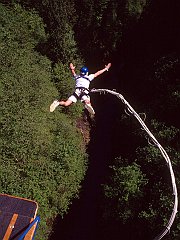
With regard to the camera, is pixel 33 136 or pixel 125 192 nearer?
pixel 125 192

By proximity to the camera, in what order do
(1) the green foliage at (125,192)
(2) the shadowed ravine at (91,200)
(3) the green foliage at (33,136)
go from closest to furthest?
(1) the green foliage at (125,192) < (3) the green foliage at (33,136) < (2) the shadowed ravine at (91,200)

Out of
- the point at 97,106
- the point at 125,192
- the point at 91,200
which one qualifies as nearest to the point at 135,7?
the point at 97,106

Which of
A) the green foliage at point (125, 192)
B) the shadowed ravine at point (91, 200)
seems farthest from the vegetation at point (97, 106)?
the shadowed ravine at point (91, 200)

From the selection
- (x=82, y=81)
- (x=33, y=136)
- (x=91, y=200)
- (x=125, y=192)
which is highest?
(x=82, y=81)

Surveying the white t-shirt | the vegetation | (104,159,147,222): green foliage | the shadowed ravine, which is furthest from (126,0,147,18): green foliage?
the white t-shirt

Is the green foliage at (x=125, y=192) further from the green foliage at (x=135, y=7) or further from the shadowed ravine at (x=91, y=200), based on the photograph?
the green foliage at (x=135, y=7)

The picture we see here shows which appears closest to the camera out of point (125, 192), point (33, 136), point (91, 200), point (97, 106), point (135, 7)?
point (125, 192)

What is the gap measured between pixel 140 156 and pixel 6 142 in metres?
7.05

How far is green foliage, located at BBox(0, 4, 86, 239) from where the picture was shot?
1725 cm

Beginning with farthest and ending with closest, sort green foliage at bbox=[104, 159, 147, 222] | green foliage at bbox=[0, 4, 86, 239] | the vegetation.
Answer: green foliage at bbox=[0, 4, 86, 239]
the vegetation
green foliage at bbox=[104, 159, 147, 222]

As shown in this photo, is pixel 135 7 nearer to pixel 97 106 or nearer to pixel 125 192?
pixel 97 106

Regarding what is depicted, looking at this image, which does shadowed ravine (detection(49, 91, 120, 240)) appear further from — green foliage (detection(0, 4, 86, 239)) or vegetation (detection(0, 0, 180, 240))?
green foliage (detection(0, 4, 86, 239))

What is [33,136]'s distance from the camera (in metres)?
18.0

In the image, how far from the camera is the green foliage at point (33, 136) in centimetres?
1725
